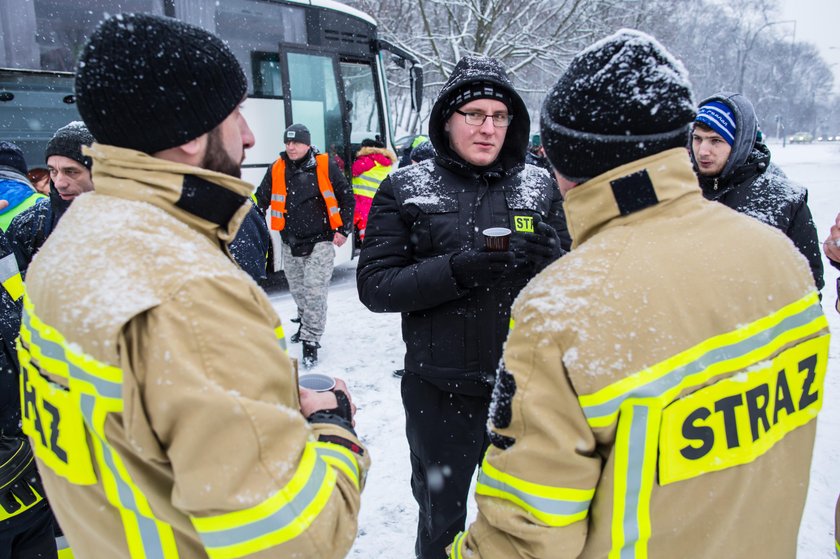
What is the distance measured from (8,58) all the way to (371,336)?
421cm

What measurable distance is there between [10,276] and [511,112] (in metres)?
2.14

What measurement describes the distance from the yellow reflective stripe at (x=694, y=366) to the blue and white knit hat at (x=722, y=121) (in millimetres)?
1982

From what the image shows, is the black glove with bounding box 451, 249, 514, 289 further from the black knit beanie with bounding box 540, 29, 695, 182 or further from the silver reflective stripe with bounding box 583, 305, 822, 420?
the silver reflective stripe with bounding box 583, 305, 822, 420

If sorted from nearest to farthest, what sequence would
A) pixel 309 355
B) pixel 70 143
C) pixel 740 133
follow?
pixel 740 133 → pixel 70 143 → pixel 309 355

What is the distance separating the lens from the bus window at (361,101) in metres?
7.43

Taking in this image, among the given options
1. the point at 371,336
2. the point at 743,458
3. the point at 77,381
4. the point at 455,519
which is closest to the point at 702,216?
the point at 743,458

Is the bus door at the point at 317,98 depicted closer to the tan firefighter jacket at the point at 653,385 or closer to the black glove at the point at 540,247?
the black glove at the point at 540,247

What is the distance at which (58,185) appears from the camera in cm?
293

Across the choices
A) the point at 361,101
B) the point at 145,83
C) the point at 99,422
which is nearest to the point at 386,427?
the point at 99,422

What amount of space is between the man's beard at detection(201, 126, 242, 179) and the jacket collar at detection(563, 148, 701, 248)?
788 mm

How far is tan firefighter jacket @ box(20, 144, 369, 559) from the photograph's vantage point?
0.95 metres

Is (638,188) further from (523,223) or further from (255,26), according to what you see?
(255,26)

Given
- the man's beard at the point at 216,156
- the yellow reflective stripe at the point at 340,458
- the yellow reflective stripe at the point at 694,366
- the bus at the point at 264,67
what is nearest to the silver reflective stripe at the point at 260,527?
the yellow reflective stripe at the point at 340,458

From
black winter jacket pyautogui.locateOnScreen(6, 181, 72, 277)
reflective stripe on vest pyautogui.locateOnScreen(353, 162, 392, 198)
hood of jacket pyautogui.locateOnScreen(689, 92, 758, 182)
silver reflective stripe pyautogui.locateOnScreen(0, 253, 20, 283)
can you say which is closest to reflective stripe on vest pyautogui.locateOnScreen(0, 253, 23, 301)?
silver reflective stripe pyautogui.locateOnScreen(0, 253, 20, 283)
